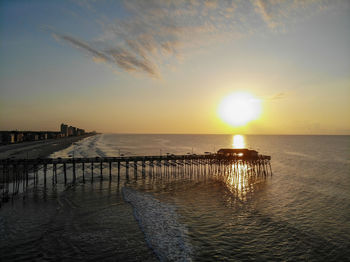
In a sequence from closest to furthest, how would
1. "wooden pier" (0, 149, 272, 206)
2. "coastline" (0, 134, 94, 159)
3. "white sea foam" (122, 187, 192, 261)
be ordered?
"white sea foam" (122, 187, 192, 261), "wooden pier" (0, 149, 272, 206), "coastline" (0, 134, 94, 159)

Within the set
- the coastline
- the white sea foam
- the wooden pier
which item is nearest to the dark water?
the white sea foam

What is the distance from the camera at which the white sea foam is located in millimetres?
16812

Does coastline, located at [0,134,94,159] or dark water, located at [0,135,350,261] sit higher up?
coastline, located at [0,134,94,159]

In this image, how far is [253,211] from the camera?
27.1 meters

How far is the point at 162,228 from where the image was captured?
829 inches

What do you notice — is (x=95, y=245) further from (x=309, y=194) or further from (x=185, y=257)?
(x=309, y=194)

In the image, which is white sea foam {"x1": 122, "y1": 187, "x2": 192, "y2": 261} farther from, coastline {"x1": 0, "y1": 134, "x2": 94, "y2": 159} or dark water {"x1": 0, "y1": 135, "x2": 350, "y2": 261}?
coastline {"x1": 0, "y1": 134, "x2": 94, "y2": 159}

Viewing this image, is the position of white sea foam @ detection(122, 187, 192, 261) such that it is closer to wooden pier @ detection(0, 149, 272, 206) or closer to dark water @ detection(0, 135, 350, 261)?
dark water @ detection(0, 135, 350, 261)

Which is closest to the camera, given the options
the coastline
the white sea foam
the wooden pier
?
the white sea foam

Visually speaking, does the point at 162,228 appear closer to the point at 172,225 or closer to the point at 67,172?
the point at 172,225

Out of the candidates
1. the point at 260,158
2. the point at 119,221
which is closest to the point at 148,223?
the point at 119,221

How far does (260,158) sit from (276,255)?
43.5 m

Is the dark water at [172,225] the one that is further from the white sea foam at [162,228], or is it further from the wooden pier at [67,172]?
the wooden pier at [67,172]

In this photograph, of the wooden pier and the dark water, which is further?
the wooden pier
